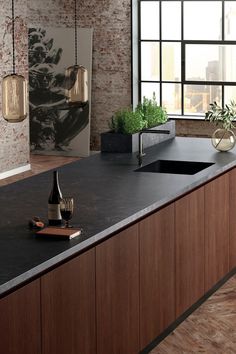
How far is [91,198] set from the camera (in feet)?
21.3

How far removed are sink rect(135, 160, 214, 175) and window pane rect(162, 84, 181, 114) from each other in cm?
698

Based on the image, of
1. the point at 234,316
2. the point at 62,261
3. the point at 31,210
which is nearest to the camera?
the point at 62,261

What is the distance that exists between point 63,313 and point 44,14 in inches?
428

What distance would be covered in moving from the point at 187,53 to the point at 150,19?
0.84 meters

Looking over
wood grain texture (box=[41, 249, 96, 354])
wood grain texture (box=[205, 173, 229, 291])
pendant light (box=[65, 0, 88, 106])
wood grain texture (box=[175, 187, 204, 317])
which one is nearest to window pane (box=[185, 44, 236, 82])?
wood grain texture (box=[205, 173, 229, 291])

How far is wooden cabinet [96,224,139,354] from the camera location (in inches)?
218

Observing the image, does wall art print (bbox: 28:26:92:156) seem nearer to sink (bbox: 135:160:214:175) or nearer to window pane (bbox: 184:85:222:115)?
window pane (bbox: 184:85:222:115)

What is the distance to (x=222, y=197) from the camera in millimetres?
7785

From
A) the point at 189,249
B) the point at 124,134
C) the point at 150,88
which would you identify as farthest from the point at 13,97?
the point at 150,88

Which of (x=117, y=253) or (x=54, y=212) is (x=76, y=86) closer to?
(x=54, y=212)

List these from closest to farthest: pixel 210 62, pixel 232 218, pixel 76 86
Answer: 1. pixel 76 86
2. pixel 232 218
3. pixel 210 62

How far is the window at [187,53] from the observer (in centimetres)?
1454

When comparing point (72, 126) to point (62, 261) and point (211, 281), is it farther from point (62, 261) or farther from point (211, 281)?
point (62, 261)

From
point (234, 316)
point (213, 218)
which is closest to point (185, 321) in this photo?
point (234, 316)
